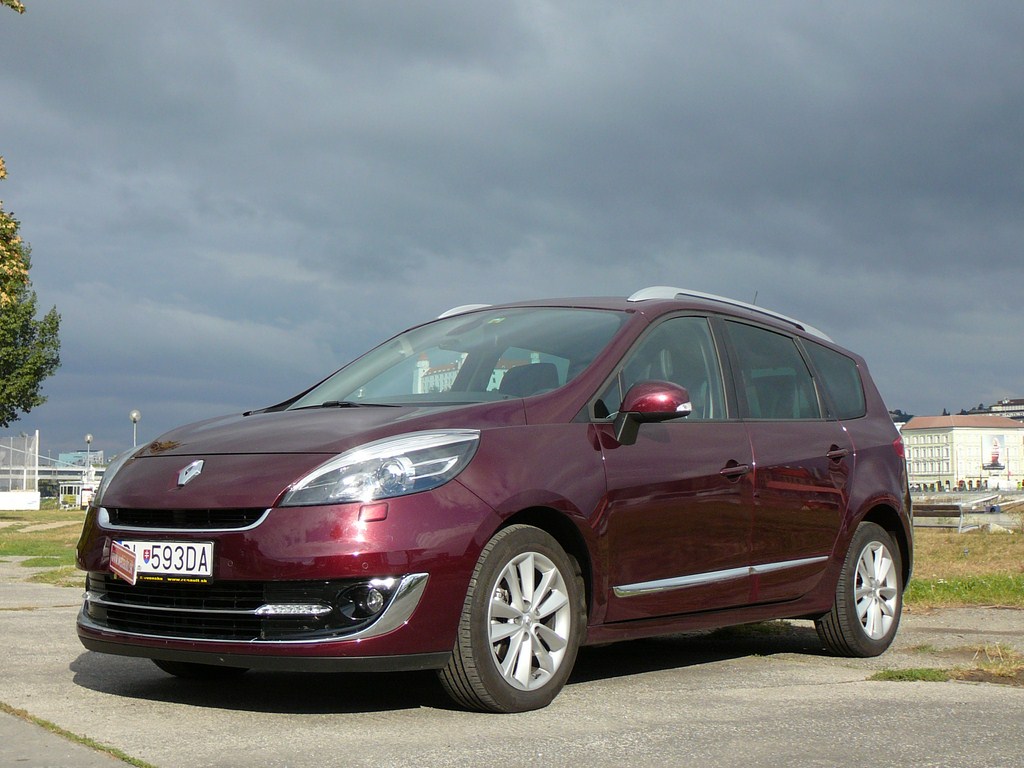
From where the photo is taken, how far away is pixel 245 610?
14.8ft

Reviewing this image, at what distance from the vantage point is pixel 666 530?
5.42m

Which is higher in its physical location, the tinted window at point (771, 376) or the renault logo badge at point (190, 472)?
the tinted window at point (771, 376)

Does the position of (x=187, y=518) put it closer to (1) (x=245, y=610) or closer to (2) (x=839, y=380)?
(1) (x=245, y=610)

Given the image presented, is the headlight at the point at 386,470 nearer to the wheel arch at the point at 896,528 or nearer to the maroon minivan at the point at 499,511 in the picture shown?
the maroon minivan at the point at 499,511

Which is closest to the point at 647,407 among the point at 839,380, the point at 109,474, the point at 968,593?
the point at 109,474

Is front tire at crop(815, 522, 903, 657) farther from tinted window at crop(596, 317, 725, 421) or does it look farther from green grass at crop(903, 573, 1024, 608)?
green grass at crop(903, 573, 1024, 608)

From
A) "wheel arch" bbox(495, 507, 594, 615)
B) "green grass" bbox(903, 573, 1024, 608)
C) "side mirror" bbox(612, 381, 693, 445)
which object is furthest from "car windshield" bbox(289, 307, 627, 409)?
"green grass" bbox(903, 573, 1024, 608)

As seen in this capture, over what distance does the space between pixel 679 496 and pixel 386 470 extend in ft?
4.96

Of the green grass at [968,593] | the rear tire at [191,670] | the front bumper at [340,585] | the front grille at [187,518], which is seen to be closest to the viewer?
the front bumper at [340,585]

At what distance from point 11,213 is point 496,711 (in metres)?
20.5

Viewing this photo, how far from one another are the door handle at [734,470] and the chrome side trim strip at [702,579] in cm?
Result: 42

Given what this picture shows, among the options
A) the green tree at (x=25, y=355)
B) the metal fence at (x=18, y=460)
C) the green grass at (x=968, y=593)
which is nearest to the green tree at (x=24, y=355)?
the green tree at (x=25, y=355)

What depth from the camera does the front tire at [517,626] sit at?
15.0 feet

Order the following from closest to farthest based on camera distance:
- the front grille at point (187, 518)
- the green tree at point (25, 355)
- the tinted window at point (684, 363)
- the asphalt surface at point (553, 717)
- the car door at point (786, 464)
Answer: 1. the asphalt surface at point (553, 717)
2. the front grille at point (187, 518)
3. the tinted window at point (684, 363)
4. the car door at point (786, 464)
5. the green tree at point (25, 355)
